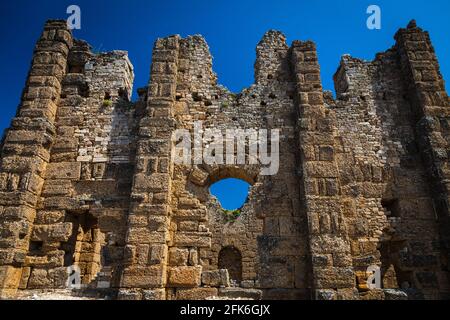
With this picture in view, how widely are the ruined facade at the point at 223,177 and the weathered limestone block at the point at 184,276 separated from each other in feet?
0.09

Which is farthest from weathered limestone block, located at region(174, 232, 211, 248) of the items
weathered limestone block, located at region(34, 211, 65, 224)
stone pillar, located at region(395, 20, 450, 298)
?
stone pillar, located at region(395, 20, 450, 298)

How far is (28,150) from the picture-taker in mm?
7672

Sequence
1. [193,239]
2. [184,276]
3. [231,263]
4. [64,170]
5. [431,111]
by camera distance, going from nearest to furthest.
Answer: [184,276]
[193,239]
[64,170]
[431,111]
[231,263]

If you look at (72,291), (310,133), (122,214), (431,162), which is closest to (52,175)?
(122,214)

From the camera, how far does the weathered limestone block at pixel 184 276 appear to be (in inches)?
266

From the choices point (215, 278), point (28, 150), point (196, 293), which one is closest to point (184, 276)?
point (196, 293)

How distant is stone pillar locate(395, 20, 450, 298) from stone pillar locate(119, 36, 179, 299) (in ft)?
19.0

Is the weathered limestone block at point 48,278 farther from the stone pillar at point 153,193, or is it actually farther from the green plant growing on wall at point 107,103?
the green plant growing on wall at point 107,103

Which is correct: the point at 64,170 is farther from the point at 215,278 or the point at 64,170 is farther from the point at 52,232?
the point at 215,278

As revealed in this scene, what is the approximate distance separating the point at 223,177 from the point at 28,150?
14.7ft

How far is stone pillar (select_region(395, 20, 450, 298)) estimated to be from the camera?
730 cm

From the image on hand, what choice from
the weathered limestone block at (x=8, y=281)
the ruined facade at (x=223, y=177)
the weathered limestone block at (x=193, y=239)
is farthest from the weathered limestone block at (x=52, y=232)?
the weathered limestone block at (x=193, y=239)

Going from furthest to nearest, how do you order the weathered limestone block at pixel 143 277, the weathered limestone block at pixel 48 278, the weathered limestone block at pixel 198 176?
the weathered limestone block at pixel 198 176 < the weathered limestone block at pixel 48 278 < the weathered limestone block at pixel 143 277
